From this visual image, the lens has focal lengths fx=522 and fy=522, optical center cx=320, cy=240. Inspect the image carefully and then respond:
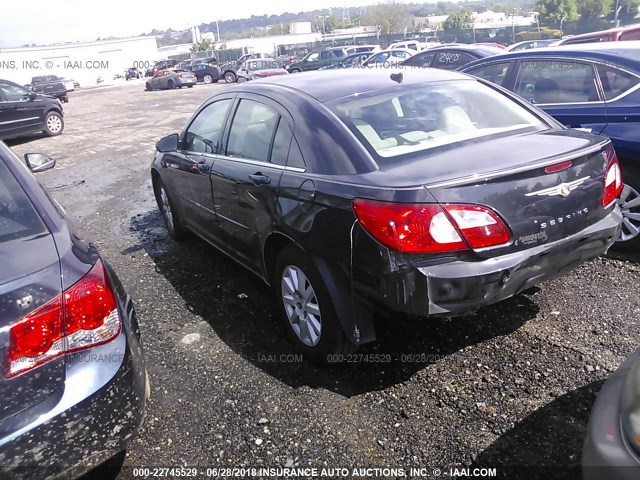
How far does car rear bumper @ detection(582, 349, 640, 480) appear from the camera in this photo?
4.95 feet

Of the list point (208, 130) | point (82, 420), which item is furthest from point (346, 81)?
point (82, 420)

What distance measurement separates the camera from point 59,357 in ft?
6.36

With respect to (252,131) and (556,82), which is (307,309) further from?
(556,82)

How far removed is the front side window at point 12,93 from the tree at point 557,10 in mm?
65118

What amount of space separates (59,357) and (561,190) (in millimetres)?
2389

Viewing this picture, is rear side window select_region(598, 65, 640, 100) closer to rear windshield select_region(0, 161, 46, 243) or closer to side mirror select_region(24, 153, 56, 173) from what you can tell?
rear windshield select_region(0, 161, 46, 243)

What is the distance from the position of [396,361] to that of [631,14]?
156ft

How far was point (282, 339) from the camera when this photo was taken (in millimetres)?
3432

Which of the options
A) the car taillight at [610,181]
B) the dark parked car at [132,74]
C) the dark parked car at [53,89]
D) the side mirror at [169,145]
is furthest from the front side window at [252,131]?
the dark parked car at [132,74]

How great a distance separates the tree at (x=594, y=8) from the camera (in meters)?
58.6

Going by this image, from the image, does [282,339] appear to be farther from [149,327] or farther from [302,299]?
[149,327]

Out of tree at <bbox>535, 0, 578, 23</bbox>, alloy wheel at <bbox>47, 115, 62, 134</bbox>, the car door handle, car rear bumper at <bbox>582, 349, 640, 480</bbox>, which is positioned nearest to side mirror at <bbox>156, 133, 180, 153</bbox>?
the car door handle

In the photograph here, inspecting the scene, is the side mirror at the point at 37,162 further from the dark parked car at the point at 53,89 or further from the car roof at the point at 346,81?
the dark parked car at the point at 53,89

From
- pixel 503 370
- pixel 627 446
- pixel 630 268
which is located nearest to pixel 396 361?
pixel 503 370
